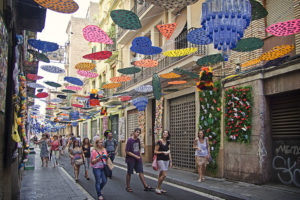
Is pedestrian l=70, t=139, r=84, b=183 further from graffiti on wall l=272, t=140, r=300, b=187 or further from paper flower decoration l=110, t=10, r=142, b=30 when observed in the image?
graffiti on wall l=272, t=140, r=300, b=187

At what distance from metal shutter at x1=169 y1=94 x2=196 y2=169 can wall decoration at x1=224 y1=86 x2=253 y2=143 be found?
9.11 feet

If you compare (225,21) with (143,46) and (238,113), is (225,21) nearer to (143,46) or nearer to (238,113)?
(143,46)

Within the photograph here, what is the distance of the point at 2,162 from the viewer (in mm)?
4301

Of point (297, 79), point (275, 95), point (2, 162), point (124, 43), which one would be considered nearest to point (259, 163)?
point (275, 95)

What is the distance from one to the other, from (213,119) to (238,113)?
1410 millimetres

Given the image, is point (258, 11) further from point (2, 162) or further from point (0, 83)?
point (2, 162)

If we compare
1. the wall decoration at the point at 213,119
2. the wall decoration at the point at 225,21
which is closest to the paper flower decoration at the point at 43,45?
the wall decoration at the point at 225,21

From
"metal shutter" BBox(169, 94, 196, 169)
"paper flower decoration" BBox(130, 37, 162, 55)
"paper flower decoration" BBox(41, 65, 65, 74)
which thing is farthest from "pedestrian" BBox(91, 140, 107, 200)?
"metal shutter" BBox(169, 94, 196, 169)

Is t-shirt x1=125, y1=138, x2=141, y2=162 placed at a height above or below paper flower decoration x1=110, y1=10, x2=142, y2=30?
below

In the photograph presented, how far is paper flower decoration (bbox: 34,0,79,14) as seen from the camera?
5316 mm

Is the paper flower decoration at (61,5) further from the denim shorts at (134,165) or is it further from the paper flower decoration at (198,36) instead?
the denim shorts at (134,165)

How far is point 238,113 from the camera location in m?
9.70

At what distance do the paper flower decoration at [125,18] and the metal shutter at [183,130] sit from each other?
6544mm

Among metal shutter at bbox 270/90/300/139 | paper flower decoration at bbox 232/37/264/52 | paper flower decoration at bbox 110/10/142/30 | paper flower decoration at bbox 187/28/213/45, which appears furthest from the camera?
metal shutter at bbox 270/90/300/139
